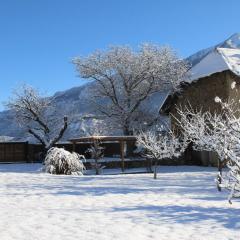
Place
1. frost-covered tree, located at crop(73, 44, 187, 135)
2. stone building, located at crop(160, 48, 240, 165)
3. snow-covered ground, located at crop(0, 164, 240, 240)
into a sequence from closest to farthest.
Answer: snow-covered ground, located at crop(0, 164, 240, 240)
stone building, located at crop(160, 48, 240, 165)
frost-covered tree, located at crop(73, 44, 187, 135)

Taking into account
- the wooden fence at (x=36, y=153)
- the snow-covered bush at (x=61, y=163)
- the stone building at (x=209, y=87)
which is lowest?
the snow-covered bush at (x=61, y=163)

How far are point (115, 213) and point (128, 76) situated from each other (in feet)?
93.1

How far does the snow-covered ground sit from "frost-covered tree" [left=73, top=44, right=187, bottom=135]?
21.6 m

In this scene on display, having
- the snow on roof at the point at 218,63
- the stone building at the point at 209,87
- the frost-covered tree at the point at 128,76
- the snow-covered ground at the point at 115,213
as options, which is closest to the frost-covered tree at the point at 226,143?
the snow-covered ground at the point at 115,213

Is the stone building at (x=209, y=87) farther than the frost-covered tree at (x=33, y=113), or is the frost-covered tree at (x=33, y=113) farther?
the frost-covered tree at (x=33, y=113)

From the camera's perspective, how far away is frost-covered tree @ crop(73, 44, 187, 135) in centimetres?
3850

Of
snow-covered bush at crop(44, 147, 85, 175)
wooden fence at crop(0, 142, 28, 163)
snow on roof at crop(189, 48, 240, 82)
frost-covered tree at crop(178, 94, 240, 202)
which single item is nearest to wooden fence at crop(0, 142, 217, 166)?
wooden fence at crop(0, 142, 28, 163)

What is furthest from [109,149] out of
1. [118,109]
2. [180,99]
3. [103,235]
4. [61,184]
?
[103,235]

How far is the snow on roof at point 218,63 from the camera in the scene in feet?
101

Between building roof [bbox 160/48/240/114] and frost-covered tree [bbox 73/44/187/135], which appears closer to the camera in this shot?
building roof [bbox 160/48/240/114]

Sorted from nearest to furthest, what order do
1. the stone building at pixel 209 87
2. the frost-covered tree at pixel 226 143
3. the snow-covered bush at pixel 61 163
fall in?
the frost-covered tree at pixel 226 143 → the snow-covered bush at pixel 61 163 → the stone building at pixel 209 87

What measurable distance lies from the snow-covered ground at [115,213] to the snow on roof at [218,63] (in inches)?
586

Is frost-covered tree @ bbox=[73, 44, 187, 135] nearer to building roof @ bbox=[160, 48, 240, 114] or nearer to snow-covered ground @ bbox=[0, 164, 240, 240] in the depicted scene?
building roof @ bbox=[160, 48, 240, 114]

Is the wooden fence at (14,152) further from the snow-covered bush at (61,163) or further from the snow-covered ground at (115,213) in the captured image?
the snow-covered ground at (115,213)
